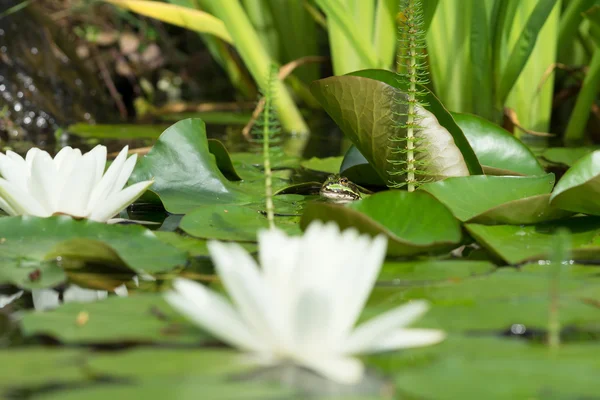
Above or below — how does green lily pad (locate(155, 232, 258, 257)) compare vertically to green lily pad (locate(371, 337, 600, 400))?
below

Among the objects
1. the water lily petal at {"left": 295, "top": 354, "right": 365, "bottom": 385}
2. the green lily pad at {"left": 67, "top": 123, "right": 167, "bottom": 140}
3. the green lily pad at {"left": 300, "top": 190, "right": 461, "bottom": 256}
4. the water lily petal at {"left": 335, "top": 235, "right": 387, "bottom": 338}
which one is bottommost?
the green lily pad at {"left": 67, "top": 123, "right": 167, "bottom": 140}

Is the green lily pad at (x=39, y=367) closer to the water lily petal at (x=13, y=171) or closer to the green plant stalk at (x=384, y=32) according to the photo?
the water lily petal at (x=13, y=171)

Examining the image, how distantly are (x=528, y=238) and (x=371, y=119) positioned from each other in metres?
0.41

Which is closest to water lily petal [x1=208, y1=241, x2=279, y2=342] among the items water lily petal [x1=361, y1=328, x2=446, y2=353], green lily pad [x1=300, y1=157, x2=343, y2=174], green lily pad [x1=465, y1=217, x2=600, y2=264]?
water lily petal [x1=361, y1=328, x2=446, y2=353]

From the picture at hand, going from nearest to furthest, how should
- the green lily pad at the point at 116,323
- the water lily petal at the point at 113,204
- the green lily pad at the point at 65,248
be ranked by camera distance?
the green lily pad at the point at 116,323 → the green lily pad at the point at 65,248 → the water lily petal at the point at 113,204

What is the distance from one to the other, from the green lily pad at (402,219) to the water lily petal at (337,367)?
37cm

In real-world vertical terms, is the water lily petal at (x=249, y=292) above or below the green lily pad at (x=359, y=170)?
above

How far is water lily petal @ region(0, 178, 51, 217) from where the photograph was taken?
1.28 meters

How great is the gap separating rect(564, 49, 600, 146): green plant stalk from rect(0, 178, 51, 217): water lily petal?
2002mm

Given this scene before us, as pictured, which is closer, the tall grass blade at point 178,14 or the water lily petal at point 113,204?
the water lily petal at point 113,204

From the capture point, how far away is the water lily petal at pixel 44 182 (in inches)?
49.8

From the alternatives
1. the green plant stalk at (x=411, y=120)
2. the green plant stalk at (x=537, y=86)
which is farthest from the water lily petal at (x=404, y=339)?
the green plant stalk at (x=537, y=86)

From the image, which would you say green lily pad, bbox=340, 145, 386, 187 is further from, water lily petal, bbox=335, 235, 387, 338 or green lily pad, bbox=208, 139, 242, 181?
water lily petal, bbox=335, 235, 387, 338

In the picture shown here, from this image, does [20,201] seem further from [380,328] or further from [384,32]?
[384,32]
